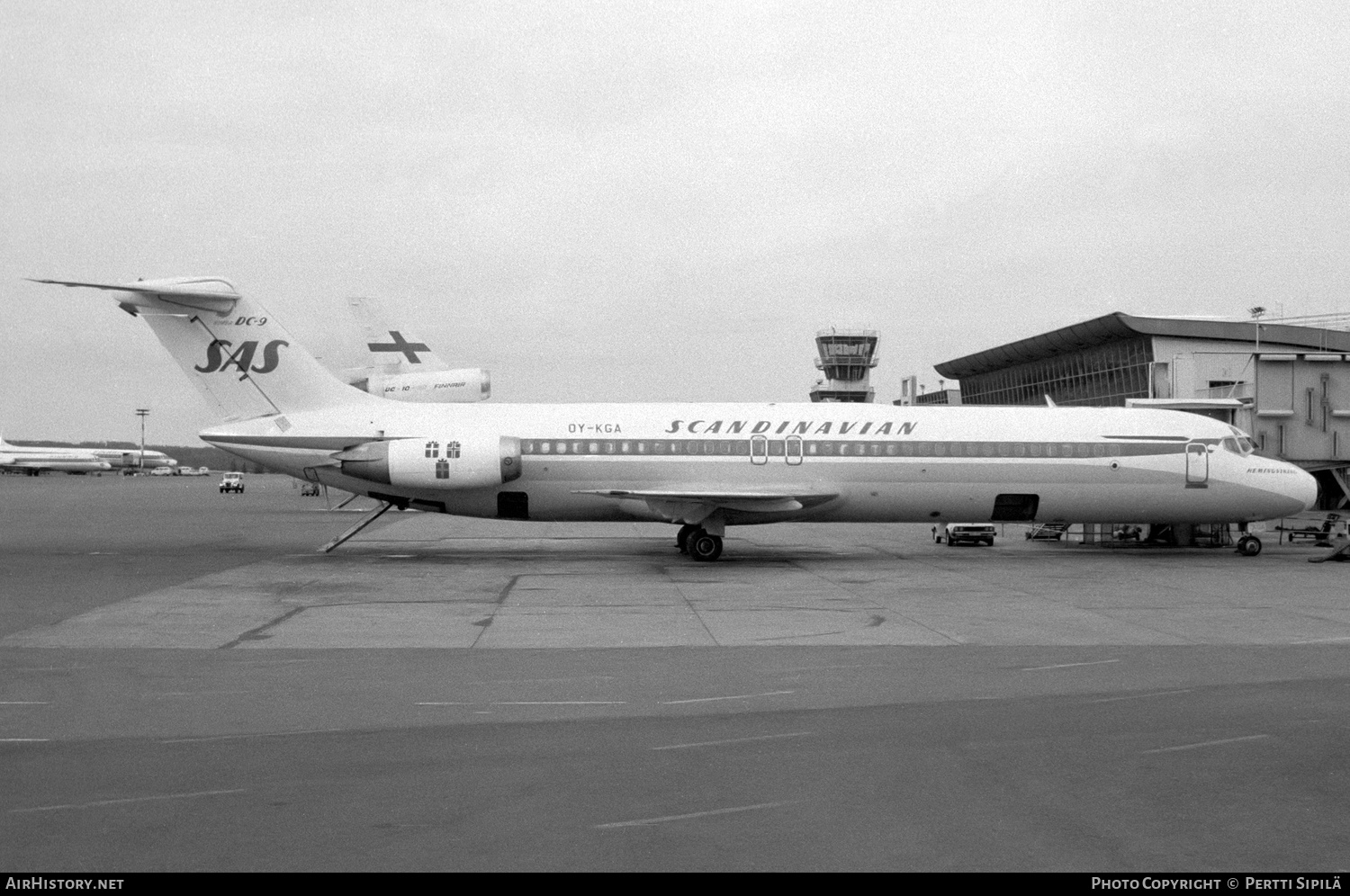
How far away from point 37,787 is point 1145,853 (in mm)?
6934

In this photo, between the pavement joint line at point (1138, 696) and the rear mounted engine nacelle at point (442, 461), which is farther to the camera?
the rear mounted engine nacelle at point (442, 461)

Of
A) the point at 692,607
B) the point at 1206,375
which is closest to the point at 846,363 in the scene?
the point at 1206,375

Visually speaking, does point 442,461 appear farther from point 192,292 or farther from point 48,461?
point 48,461

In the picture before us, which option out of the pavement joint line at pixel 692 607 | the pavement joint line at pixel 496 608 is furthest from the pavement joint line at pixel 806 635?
the pavement joint line at pixel 496 608

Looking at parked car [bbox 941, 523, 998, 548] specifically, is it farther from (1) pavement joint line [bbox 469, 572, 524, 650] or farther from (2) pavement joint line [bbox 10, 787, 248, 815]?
(2) pavement joint line [bbox 10, 787, 248, 815]

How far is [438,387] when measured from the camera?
37125mm

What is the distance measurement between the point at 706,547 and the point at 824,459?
341 cm

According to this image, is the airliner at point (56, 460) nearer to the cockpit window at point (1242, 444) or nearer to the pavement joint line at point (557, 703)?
the cockpit window at point (1242, 444)

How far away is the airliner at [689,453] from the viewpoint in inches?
1043

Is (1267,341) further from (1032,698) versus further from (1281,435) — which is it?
(1032,698)

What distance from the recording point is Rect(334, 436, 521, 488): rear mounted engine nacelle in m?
26.0

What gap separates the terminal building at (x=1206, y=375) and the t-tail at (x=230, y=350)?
1938cm

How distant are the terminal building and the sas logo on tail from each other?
1986 centimetres

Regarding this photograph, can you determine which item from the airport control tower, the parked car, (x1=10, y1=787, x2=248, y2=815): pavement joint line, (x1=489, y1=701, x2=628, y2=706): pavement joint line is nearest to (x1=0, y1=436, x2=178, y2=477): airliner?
the airport control tower
